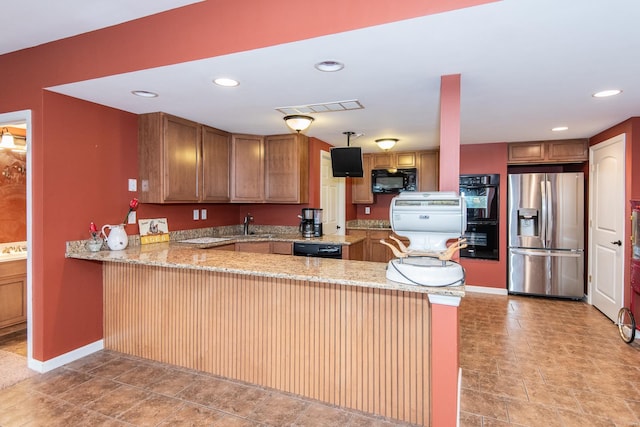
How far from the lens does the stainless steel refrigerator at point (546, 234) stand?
15.4 feet

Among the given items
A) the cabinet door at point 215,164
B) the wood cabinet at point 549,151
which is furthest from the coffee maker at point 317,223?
the wood cabinet at point 549,151

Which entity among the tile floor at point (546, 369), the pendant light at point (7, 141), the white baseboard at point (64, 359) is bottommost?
the tile floor at point (546, 369)

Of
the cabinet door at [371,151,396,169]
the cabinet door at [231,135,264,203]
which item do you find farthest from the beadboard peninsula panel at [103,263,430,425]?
the cabinet door at [371,151,396,169]

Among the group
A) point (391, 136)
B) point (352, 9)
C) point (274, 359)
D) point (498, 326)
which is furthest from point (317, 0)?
point (498, 326)

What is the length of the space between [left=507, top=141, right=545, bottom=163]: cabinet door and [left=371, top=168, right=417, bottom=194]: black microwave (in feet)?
4.62

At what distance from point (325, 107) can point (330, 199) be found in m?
2.38

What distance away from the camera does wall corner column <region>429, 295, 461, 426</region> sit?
1872mm

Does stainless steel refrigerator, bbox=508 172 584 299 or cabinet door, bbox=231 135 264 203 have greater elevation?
cabinet door, bbox=231 135 264 203

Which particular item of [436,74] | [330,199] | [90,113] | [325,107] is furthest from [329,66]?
[330,199]

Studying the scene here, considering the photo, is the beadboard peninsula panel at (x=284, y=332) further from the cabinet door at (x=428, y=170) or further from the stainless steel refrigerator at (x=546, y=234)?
the cabinet door at (x=428, y=170)

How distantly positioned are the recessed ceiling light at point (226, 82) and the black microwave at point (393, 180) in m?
3.77

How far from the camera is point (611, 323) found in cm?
386

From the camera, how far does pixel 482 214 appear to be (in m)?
5.06

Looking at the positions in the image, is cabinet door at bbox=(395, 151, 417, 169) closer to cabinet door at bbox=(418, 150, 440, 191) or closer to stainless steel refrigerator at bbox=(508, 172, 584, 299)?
cabinet door at bbox=(418, 150, 440, 191)
